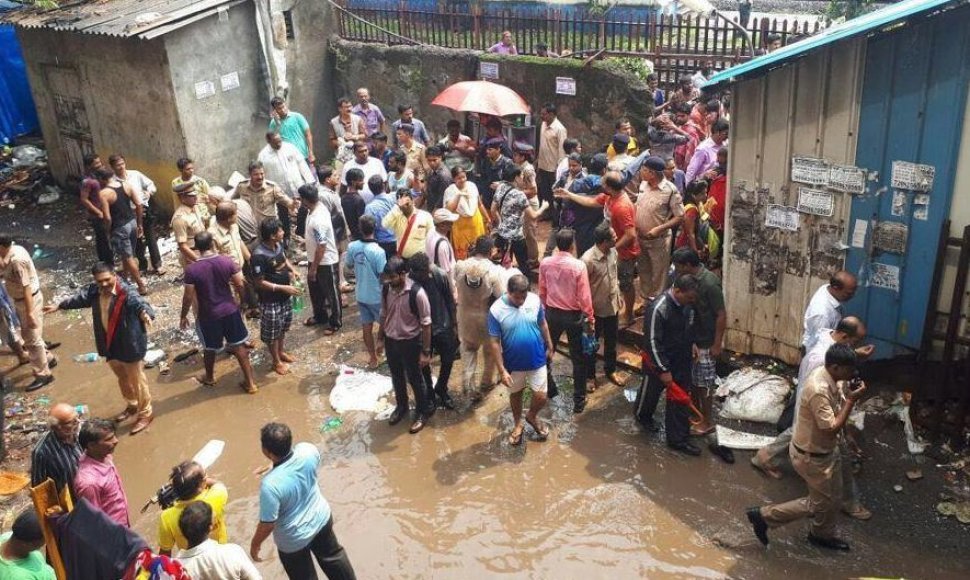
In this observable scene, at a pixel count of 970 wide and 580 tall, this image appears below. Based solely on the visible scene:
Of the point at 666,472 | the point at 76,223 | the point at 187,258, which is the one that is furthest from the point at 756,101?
the point at 76,223

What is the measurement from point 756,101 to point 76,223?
37.9ft

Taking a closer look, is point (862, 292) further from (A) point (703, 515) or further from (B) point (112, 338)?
(B) point (112, 338)

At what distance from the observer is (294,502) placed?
485cm

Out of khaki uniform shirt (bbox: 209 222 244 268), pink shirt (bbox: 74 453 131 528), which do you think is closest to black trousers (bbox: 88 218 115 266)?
khaki uniform shirt (bbox: 209 222 244 268)

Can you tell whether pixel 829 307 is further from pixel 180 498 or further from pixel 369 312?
pixel 180 498

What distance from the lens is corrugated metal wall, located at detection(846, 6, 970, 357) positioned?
6059 mm

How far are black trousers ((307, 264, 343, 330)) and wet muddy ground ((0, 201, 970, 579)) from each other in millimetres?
844

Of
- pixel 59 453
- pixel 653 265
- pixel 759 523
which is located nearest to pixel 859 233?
pixel 653 265

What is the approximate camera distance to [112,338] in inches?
292

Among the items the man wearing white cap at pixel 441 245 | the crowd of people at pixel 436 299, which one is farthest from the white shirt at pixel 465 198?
the man wearing white cap at pixel 441 245

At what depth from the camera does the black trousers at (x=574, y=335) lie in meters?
7.27

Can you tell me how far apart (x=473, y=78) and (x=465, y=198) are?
5.39m

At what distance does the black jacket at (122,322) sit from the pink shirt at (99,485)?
2.18 m

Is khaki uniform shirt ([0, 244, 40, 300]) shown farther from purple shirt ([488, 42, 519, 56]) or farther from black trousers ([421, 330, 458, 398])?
purple shirt ([488, 42, 519, 56])
